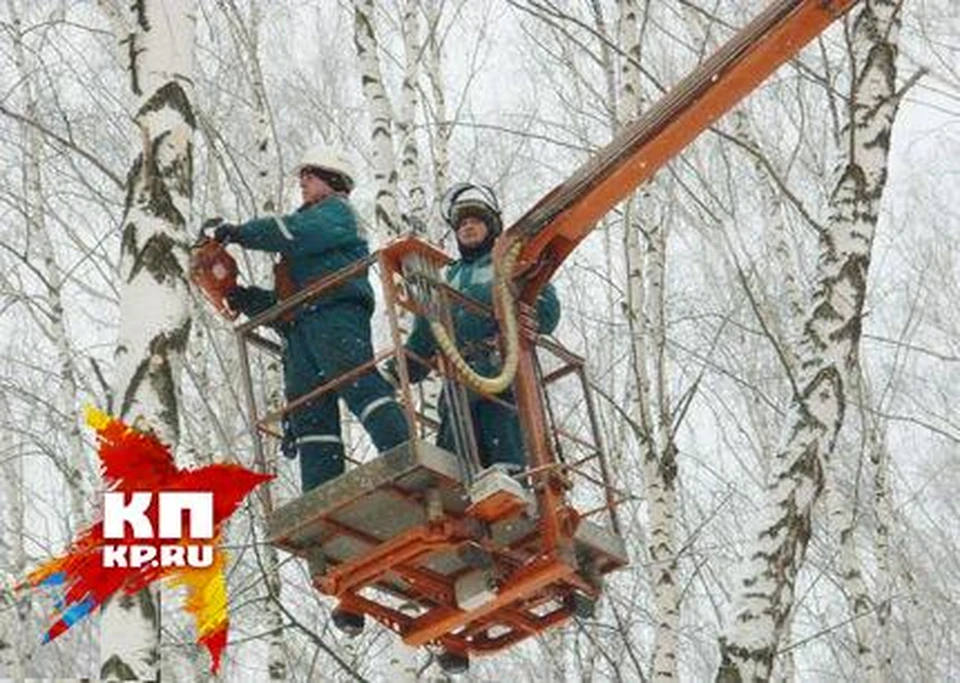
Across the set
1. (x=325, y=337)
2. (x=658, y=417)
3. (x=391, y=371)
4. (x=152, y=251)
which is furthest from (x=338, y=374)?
(x=658, y=417)

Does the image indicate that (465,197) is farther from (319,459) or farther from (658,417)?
(658,417)

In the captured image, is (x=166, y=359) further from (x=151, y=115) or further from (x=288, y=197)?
(x=288, y=197)

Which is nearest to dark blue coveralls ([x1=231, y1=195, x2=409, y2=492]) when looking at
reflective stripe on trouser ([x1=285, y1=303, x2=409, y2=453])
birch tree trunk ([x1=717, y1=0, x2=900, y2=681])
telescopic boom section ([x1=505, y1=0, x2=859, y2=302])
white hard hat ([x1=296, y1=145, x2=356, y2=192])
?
reflective stripe on trouser ([x1=285, y1=303, x2=409, y2=453])

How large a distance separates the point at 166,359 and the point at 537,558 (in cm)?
135

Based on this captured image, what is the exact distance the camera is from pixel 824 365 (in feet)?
17.3

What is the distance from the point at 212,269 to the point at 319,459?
2.41 ft

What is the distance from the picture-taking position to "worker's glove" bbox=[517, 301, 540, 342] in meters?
5.38

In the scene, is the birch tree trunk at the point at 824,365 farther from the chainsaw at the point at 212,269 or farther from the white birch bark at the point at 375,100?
the white birch bark at the point at 375,100

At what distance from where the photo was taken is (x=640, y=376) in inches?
A: 291

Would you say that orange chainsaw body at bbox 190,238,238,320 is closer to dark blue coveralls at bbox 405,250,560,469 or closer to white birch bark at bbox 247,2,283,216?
dark blue coveralls at bbox 405,250,560,469

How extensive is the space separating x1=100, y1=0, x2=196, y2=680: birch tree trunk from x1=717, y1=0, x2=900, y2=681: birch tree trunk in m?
1.88
